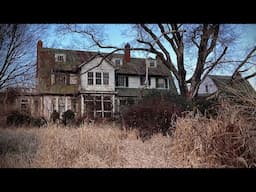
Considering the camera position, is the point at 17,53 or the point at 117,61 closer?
the point at 17,53

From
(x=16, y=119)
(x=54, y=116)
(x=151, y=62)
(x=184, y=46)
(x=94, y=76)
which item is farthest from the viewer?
(x=184, y=46)

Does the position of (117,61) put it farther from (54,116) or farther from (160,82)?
(54,116)

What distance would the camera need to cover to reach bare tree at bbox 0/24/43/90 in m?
3.52

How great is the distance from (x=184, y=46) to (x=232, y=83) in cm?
95

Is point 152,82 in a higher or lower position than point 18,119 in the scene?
higher

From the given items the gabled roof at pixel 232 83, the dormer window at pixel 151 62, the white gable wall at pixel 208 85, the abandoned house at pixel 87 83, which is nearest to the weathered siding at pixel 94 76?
the abandoned house at pixel 87 83

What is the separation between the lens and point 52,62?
3.63 meters

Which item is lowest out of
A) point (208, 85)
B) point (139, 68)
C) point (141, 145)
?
point (141, 145)

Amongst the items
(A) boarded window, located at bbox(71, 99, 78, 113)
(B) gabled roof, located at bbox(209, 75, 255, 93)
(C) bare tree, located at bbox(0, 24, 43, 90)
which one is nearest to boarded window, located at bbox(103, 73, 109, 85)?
(A) boarded window, located at bbox(71, 99, 78, 113)

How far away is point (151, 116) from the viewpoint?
377cm

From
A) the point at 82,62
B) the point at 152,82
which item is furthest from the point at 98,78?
the point at 152,82

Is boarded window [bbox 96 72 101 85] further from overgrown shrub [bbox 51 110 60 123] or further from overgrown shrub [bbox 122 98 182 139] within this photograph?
overgrown shrub [bbox 51 110 60 123]

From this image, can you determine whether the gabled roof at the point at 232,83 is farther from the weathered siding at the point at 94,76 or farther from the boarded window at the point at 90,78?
the boarded window at the point at 90,78

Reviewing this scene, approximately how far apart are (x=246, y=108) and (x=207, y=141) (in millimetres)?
668
